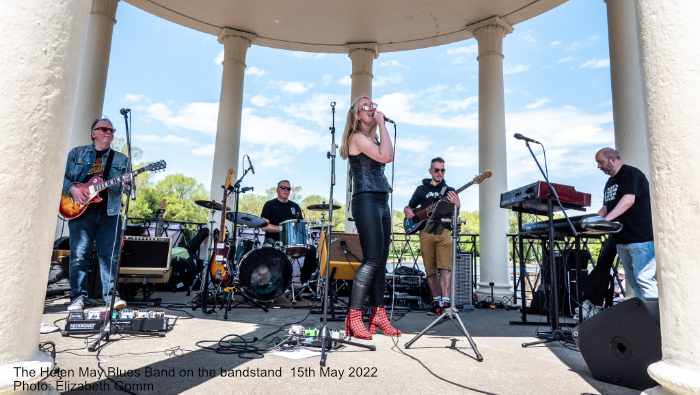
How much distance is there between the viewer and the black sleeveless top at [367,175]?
3818mm

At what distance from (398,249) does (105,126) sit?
20.8ft

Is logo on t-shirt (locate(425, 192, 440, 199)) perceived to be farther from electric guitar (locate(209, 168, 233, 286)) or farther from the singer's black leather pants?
electric guitar (locate(209, 168, 233, 286))

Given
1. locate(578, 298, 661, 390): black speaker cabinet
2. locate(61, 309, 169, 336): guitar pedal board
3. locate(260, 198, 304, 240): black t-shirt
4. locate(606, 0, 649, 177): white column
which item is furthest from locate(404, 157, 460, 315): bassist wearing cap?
locate(61, 309, 169, 336): guitar pedal board

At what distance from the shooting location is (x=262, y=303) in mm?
6434

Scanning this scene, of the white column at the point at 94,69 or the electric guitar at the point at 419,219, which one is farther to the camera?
the white column at the point at 94,69

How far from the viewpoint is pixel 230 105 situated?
9102 mm

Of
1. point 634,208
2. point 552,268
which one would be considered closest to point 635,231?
point 634,208

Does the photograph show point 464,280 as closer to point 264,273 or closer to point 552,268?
point 552,268

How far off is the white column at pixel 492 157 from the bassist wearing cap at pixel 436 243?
A: 1974 mm

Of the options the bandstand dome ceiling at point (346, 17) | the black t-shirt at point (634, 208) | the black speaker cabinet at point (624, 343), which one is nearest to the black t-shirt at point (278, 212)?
the bandstand dome ceiling at point (346, 17)

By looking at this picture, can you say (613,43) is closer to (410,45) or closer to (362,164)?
(410,45)

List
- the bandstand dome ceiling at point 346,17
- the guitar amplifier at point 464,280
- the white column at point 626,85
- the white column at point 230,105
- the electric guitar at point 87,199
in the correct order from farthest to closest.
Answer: the white column at point 230,105 < the bandstand dome ceiling at point 346,17 < the guitar amplifier at point 464,280 < the white column at point 626,85 < the electric guitar at point 87,199

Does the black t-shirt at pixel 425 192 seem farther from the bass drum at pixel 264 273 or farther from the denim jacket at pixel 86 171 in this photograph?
the denim jacket at pixel 86 171

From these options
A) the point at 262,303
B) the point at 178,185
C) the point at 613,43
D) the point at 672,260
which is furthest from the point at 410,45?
the point at 178,185
